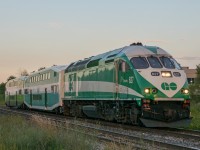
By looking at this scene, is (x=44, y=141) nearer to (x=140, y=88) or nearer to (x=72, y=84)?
(x=140, y=88)

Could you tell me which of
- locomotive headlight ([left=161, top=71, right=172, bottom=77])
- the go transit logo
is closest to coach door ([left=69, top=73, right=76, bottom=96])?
locomotive headlight ([left=161, top=71, right=172, bottom=77])

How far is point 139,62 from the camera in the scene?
16828mm

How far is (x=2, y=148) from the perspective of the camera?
28.5 feet

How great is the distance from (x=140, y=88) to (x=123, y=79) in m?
1.64

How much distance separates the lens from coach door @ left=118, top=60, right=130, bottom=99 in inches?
666

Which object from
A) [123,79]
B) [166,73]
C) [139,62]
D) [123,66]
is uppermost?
[139,62]

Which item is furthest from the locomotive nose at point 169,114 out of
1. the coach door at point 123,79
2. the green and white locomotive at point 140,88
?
the coach door at point 123,79

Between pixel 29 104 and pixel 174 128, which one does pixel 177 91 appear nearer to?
pixel 174 128

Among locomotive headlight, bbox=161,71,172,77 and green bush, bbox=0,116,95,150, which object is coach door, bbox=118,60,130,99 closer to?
locomotive headlight, bbox=161,71,172,77

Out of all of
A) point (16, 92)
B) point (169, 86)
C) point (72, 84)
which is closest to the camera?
point (169, 86)

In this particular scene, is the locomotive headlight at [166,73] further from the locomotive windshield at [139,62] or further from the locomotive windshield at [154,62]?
the locomotive windshield at [139,62]

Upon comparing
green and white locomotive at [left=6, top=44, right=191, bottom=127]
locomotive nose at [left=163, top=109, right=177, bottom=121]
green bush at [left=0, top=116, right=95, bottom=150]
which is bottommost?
green bush at [left=0, top=116, right=95, bottom=150]

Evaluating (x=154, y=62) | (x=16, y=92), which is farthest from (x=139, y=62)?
(x=16, y=92)

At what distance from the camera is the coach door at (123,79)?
1691cm
